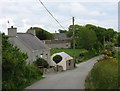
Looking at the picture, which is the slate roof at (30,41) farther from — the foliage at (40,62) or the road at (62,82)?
the road at (62,82)

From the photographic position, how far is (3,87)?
71.2 ft

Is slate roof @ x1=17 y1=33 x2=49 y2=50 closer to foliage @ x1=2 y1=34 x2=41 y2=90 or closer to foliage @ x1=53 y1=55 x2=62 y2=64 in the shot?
foliage @ x1=53 y1=55 x2=62 y2=64

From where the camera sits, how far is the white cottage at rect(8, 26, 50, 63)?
4197 centimetres

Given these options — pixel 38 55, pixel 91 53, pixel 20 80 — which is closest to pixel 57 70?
pixel 38 55

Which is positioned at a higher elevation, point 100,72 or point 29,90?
point 100,72

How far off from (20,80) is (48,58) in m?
24.2

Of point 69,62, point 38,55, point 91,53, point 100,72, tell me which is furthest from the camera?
point 91,53

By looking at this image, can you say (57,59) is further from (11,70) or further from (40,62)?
(11,70)

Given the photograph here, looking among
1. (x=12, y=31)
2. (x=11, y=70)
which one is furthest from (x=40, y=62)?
(x=11, y=70)

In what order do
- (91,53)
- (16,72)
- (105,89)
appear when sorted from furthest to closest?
(91,53) → (16,72) → (105,89)

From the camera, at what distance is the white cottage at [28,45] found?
42.0 meters

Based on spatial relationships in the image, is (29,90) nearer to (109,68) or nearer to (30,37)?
(109,68)

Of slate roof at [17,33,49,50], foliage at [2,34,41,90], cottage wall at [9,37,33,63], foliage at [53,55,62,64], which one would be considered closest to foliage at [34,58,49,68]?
cottage wall at [9,37,33,63]

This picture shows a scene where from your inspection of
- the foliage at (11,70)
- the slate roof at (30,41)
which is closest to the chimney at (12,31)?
the slate roof at (30,41)
